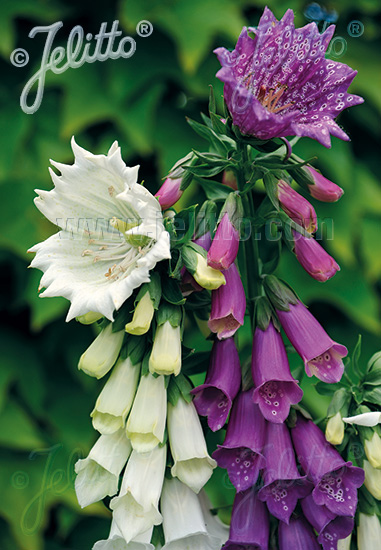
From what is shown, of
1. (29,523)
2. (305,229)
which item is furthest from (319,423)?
(29,523)

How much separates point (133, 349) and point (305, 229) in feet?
0.58

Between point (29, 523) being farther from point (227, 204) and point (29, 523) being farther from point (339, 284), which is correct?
point (227, 204)

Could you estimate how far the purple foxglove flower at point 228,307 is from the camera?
0.54 metres

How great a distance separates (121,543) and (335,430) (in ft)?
0.72

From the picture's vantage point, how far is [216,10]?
1.29 m

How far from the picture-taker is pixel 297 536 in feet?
1.86

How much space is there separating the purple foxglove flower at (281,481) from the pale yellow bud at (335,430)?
1.5 inches

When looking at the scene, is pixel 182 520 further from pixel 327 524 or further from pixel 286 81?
pixel 286 81

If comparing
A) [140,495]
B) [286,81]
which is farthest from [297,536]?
[286,81]

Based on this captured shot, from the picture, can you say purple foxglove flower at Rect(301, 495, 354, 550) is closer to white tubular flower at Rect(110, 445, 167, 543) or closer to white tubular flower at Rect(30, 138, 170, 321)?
white tubular flower at Rect(110, 445, 167, 543)
